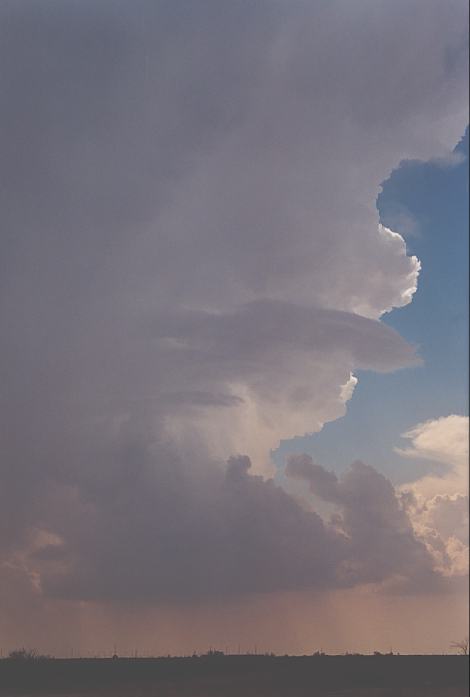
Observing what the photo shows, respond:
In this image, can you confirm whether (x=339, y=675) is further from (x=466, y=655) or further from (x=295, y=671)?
(x=466, y=655)

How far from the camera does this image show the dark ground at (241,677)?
25.1m

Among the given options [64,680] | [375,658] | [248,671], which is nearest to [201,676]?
[248,671]

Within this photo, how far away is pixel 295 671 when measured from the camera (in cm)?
2867

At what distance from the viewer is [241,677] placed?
2748 cm

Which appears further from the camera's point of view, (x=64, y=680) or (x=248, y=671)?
(x=248, y=671)

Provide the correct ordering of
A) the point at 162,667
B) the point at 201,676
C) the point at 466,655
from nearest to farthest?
the point at 201,676 → the point at 162,667 → the point at 466,655

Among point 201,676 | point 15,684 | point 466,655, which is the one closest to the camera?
point 15,684

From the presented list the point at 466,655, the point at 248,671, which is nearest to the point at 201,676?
the point at 248,671

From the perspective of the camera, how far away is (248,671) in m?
28.7

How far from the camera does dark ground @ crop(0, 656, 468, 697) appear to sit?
25.1 meters

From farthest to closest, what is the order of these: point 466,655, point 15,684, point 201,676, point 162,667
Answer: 1. point 466,655
2. point 162,667
3. point 201,676
4. point 15,684

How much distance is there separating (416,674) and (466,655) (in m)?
3.75

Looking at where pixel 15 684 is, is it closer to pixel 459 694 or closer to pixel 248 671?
pixel 248 671

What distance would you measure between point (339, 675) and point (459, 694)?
412cm
